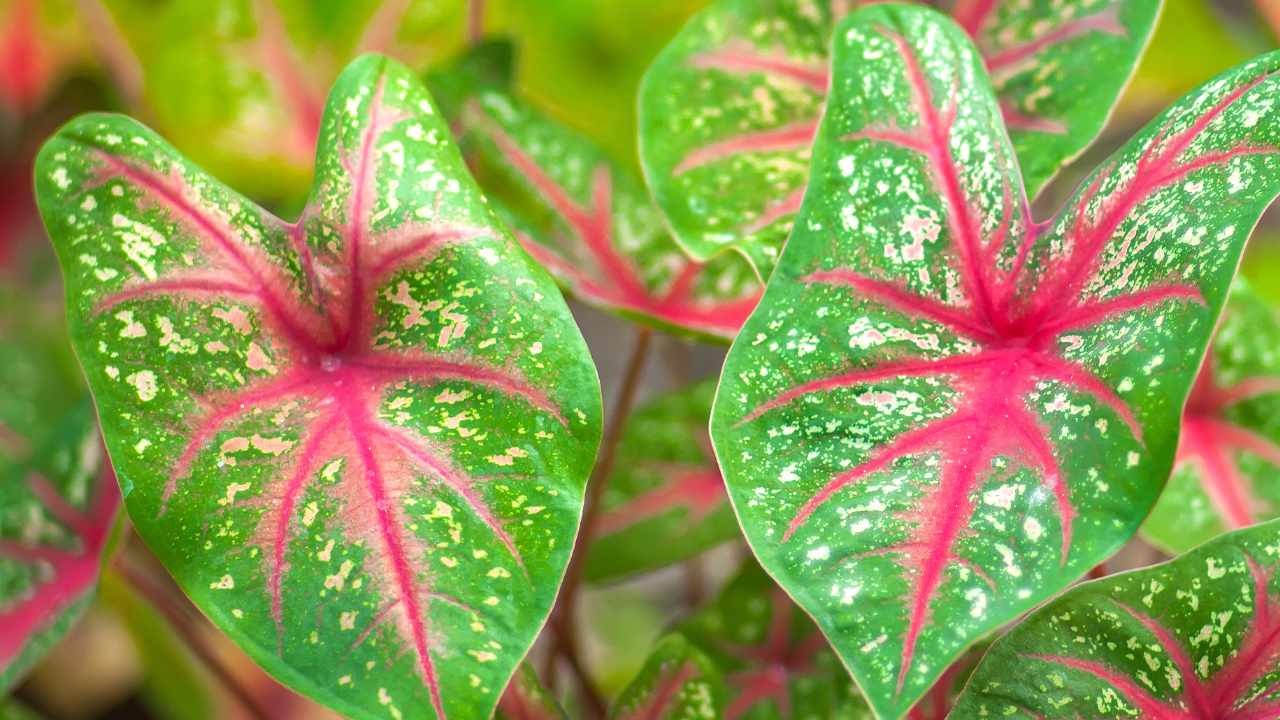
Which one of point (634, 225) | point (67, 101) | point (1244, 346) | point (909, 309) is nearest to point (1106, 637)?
point (909, 309)

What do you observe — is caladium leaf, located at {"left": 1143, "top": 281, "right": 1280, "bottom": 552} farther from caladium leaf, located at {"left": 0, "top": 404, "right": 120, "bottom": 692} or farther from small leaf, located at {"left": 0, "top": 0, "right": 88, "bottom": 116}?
small leaf, located at {"left": 0, "top": 0, "right": 88, "bottom": 116}

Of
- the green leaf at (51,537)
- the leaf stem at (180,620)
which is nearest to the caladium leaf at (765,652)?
the leaf stem at (180,620)

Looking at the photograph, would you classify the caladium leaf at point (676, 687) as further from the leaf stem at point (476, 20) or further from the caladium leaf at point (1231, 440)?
the leaf stem at point (476, 20)

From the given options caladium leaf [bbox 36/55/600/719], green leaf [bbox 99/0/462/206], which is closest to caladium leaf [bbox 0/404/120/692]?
caladium leaf [bbox 36/55/600/719]

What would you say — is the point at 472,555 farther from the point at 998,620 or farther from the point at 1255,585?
the point at 1255,585

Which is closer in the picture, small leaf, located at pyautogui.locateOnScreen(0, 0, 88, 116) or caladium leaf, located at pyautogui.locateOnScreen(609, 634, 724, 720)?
caladium leaf, located at pyautogui.locateOnScreen(609, 634, 724, 720)

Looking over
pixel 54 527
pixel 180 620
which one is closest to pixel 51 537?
pixel 54 527
